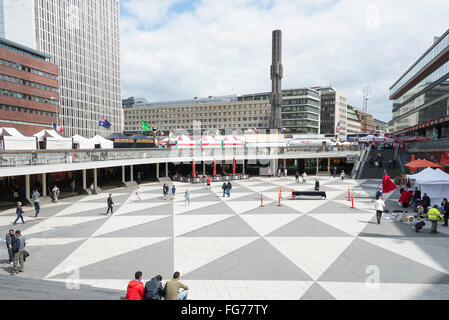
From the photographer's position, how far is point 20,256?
10.1 m

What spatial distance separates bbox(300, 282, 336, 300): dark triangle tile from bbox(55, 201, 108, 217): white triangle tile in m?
15.8

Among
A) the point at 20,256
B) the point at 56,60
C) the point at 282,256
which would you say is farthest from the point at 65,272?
the point at 56,60

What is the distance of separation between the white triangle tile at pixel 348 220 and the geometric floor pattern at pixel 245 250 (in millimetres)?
56

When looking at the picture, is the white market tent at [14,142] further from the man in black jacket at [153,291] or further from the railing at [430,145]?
the railing at [430,145]

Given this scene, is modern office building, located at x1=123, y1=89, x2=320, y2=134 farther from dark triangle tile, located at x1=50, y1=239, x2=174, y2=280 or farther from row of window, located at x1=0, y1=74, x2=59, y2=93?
dark triangle tile, located at x1=50, y1=239, x2=174, y2=280

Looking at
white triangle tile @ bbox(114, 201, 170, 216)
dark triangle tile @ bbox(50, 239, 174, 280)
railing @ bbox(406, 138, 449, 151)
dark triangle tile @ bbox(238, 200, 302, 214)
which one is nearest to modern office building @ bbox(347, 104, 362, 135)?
railing @ bbox(406, 138, 449, 151)

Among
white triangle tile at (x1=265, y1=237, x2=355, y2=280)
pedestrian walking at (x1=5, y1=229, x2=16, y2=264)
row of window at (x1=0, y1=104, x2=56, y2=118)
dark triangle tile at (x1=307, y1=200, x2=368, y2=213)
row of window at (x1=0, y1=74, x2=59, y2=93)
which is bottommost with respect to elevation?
white triangle tile at (x1=265, y1=237, x2=355, y2=280)

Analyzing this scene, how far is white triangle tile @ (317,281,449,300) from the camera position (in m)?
8.21

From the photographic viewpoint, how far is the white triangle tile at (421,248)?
34.8 ft

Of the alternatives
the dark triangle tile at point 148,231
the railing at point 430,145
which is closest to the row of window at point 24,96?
the dark triangle tile at point 148,231

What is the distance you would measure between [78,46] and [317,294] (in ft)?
361

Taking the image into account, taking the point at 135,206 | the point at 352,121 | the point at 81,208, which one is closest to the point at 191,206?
the point at 135,206

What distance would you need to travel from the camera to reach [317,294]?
27.7 ft
